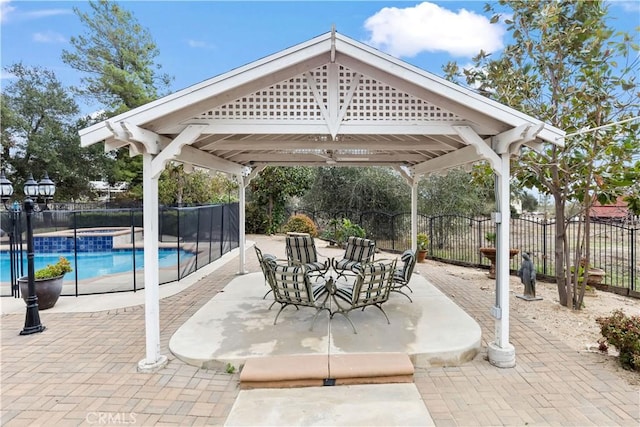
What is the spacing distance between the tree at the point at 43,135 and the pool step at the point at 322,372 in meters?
21.1

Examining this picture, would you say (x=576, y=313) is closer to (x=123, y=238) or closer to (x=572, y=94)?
(x=572, y=94)

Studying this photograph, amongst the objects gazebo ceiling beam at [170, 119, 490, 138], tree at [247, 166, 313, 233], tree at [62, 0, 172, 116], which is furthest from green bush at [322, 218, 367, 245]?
tree at [62, 0, 172, 116]

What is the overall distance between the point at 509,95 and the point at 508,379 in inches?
196

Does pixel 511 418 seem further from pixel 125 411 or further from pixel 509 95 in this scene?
pixel 509 95

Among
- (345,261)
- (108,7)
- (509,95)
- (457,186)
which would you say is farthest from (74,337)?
(108,7)

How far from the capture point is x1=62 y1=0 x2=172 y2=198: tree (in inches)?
752

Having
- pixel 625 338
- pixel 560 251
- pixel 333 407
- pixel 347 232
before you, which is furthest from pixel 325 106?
pixel 347 232

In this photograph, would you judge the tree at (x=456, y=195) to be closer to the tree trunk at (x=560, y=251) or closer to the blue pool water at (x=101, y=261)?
the tree trunk at (x=560, y=251)

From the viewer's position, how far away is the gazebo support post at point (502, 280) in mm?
3893

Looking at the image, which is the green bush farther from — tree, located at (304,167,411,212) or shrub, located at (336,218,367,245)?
tree, located at (304,167,411,212)

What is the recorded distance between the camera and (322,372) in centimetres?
350

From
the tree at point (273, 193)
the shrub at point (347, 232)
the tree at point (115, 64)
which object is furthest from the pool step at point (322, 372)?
the tree at point (115, 64)

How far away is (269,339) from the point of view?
4.32m

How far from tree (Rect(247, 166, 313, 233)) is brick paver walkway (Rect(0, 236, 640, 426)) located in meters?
12.3
